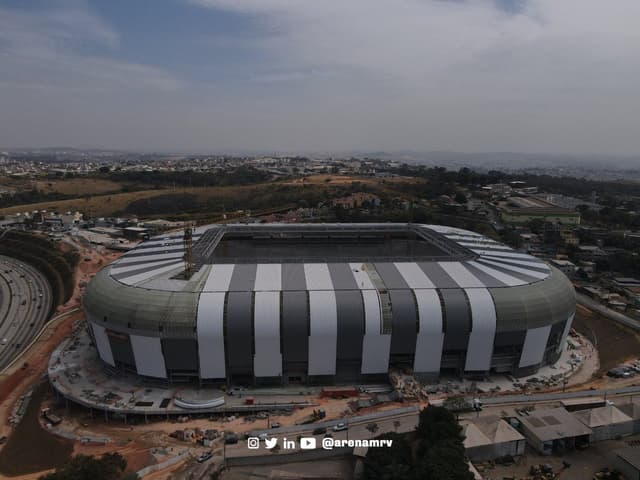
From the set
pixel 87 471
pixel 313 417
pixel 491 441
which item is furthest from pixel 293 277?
pixel 87 471

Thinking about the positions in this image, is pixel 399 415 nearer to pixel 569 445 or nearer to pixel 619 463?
pixel 569 445

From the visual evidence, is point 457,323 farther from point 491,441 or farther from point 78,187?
point 78,187

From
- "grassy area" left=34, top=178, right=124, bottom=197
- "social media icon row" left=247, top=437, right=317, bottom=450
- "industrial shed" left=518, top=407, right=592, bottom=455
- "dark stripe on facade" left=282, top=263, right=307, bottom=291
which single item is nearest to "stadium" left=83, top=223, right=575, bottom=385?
"dark stripe on facade" left=282, top=263, right=307, bottom=291

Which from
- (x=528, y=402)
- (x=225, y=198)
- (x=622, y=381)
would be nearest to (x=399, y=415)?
(x=528, y=402)

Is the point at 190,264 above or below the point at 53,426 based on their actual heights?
above

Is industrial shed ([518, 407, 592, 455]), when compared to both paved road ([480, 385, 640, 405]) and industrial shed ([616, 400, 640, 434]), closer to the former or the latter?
paved road ([480, 385, 640, 405])
